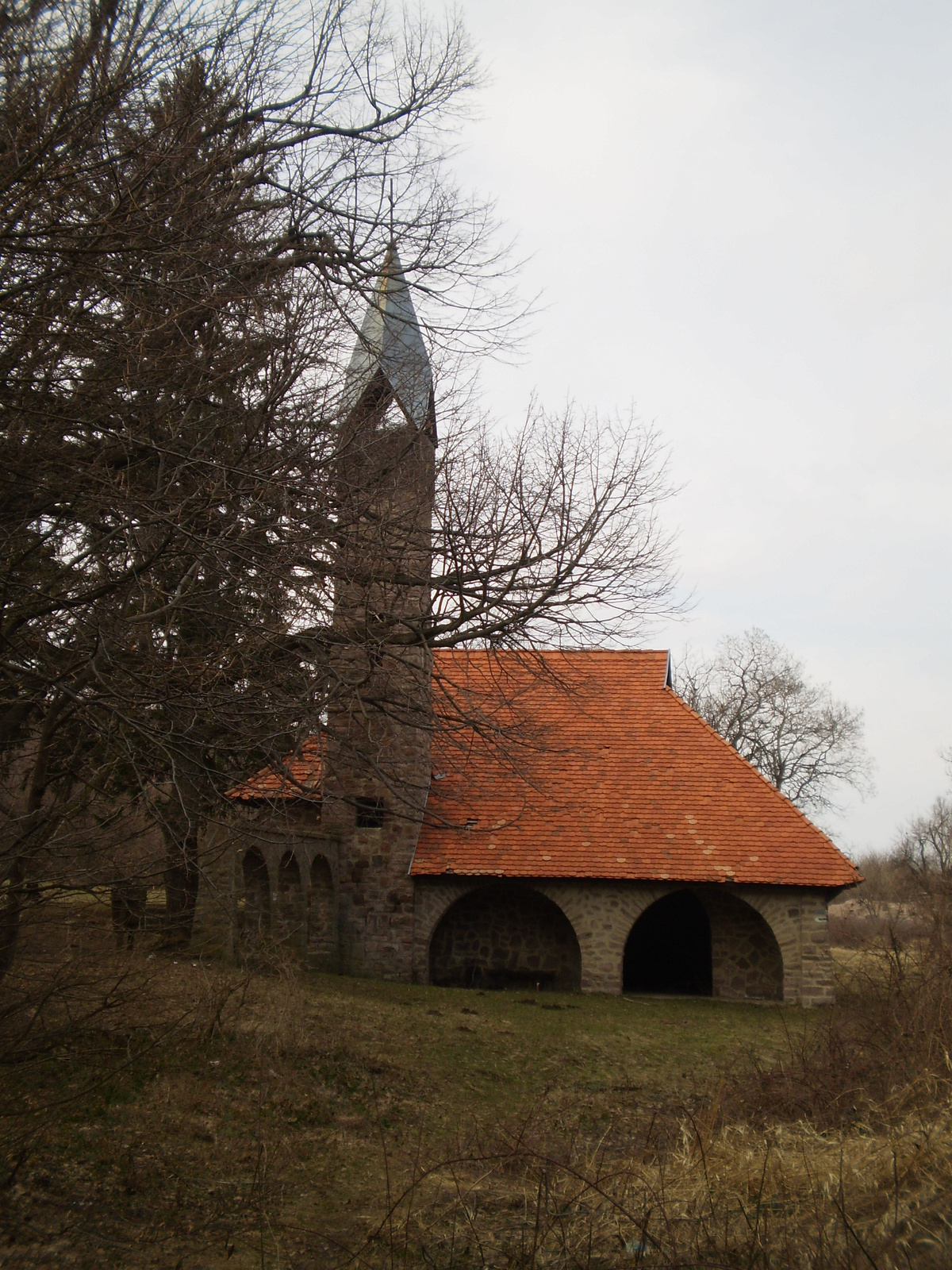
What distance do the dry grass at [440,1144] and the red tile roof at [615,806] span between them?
3728 mm

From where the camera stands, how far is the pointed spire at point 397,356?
8633 millimetres

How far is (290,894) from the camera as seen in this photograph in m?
13.7

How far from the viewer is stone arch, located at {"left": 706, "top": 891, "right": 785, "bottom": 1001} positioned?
1473 centimetres

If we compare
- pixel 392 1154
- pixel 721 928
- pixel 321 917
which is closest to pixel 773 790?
pixel 721 928

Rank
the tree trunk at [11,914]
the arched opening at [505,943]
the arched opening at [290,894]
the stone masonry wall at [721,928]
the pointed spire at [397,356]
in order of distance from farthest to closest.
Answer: the arched opening at [505,943]
the stone masonry wall at [721,928]
the arched opening at [290,894]
the pointed spire at [397,356]
the tree trunk at [11,914]

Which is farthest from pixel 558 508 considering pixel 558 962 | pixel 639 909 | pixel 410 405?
pixel 558 962

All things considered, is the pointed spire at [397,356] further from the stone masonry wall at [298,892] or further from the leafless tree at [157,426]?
the stone masonry wall at [298,892]

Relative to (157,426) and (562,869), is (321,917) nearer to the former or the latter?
(562,869)

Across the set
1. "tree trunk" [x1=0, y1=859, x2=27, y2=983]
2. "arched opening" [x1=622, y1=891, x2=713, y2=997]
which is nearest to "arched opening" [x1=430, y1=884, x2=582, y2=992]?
"arched opening" [x1=622, y1=891, x2=713, y2=997]

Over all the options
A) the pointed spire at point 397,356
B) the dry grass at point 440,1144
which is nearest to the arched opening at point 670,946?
the dry grass at point 440,1144

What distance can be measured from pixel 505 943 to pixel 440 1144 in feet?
27.9

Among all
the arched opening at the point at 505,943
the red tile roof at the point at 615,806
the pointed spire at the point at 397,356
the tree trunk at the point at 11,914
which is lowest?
the arched opening at the point at 505,943

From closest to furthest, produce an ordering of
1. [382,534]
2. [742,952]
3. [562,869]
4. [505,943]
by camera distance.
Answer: [382,534] < [562,869] < [742,952] < [505,943]

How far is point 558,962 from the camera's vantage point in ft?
50.4
